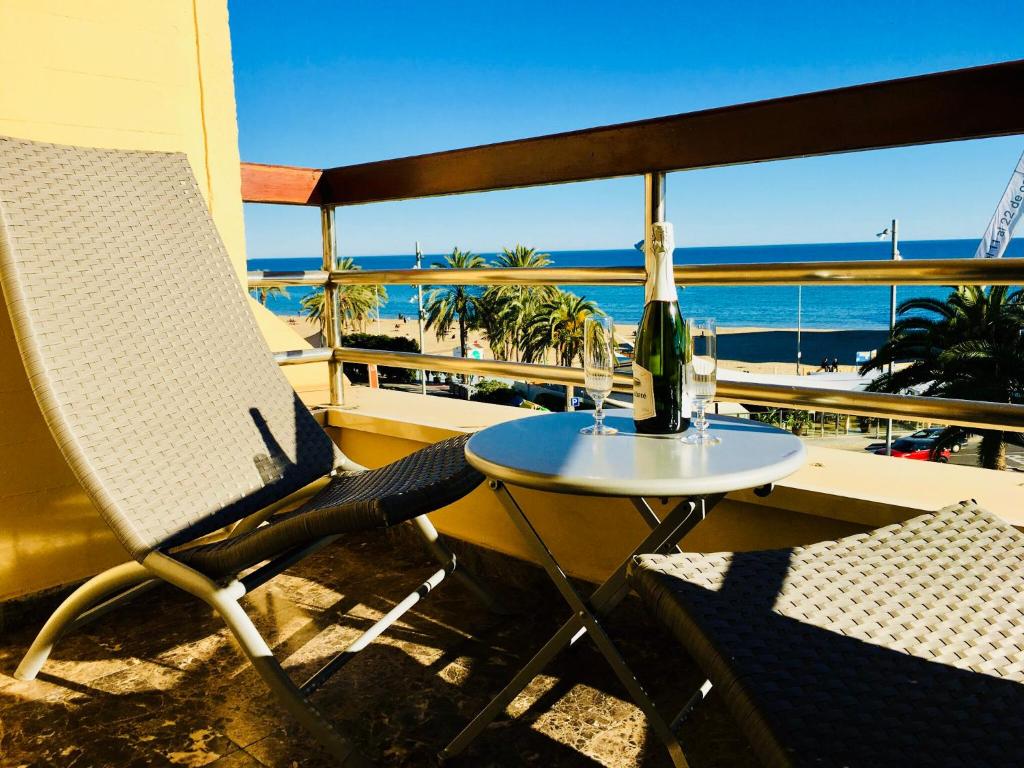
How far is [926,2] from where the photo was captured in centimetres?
6288

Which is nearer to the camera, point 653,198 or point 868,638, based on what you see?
point 868,638

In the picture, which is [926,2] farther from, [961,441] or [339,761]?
[339,761]

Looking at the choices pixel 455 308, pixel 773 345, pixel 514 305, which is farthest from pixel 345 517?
pixel 773 345

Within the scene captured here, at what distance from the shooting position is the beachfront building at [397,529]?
60.9 inches

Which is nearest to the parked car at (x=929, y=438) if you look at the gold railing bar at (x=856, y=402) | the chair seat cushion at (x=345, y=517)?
the gold railing bar at (x=856, y=402)

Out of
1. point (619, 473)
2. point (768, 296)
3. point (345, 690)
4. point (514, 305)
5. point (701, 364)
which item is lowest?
point (768, 296)

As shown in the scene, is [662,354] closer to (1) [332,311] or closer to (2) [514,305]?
(1) [332,311]

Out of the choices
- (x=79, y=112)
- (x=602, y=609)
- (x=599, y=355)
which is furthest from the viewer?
(x=79, y=112)

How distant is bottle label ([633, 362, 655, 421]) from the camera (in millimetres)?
1460

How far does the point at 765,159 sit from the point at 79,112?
1787 millimetres

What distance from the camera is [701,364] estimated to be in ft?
4.70

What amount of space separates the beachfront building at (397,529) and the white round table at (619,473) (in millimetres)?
78

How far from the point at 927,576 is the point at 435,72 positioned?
6491 cm

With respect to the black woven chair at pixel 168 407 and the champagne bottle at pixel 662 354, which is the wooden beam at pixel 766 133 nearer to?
the champagne bottle at pixel 662 354
